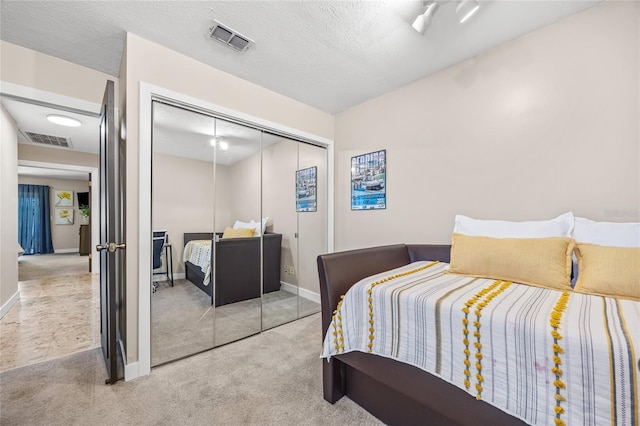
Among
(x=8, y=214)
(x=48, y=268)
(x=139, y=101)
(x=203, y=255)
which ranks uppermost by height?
(x=139, y=101)

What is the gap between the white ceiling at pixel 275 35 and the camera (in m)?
1.60

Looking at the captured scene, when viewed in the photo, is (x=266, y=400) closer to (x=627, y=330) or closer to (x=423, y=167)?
(x=627, y=330)

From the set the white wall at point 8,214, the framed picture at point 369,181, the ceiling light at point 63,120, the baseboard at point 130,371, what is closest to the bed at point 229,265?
the baseboard at point 130,371

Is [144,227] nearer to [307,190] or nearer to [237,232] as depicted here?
[237,232]

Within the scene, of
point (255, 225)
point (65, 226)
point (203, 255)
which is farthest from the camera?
point (65, 226)

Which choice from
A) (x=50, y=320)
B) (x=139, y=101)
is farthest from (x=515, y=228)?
(x=50, y=320)

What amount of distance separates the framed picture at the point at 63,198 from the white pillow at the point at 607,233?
11623 millimetres

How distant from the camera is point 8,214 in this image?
3053 mm

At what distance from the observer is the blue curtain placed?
7.31 metres

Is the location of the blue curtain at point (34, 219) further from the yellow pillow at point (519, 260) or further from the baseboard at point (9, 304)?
the yellow pillow at point (519, 260)

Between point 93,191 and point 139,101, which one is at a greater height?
point 139,101

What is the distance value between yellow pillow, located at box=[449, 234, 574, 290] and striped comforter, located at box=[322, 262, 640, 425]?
92mm

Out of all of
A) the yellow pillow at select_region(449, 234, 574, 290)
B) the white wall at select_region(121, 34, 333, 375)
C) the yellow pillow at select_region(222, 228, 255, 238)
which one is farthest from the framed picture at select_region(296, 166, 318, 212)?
Answer: the yellow pillow at select_region(449, 234, 574, 290)

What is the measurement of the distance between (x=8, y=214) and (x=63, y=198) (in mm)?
6588
